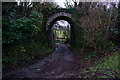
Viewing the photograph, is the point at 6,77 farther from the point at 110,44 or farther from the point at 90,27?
the point at 110,44

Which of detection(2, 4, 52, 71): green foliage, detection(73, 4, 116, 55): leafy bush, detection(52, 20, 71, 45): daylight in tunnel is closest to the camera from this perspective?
detection(2, 4, 52, 71): green foliage

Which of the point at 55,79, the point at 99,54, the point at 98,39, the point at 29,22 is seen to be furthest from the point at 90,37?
the point at 29,22

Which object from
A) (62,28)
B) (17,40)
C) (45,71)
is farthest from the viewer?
(62,28)

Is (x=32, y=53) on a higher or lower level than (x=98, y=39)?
lower

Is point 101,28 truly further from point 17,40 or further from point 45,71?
point 17,40

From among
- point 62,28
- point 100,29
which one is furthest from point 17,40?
point 62,28

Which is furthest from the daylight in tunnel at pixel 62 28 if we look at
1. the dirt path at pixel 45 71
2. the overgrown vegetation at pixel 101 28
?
the dirt path at pixel 45 71

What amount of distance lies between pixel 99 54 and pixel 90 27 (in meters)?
1.54

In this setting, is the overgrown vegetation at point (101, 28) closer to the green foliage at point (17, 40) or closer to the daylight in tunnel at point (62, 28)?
the green foliage at point (17, 40)

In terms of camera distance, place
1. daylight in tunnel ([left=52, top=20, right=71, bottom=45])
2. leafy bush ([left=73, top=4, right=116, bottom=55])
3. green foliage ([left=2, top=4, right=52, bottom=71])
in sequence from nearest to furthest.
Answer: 1. green foliage ([left=2, top=4, right=52, bottom=71])
2. leafy bush ([left=73, top=4, right=116, bottom=55])
3. daylight in tunnel ([left=52, top=20, right=71, bottom=45])

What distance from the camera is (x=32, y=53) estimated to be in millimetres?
5641

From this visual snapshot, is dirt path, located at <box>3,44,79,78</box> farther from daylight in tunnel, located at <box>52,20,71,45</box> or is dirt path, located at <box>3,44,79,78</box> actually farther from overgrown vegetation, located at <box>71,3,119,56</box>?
daylight in tunnel, located at <box>52,20,71,45</box>

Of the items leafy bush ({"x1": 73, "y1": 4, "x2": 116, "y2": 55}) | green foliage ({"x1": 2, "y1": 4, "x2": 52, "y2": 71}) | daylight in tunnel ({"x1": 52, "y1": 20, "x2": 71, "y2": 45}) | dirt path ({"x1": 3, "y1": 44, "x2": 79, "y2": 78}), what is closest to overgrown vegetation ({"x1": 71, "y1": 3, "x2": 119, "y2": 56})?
leafy bush ({"x1": 73, "y1": 4, "x2": 116, "y2": 55})

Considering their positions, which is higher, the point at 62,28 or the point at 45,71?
the point at 62,28
